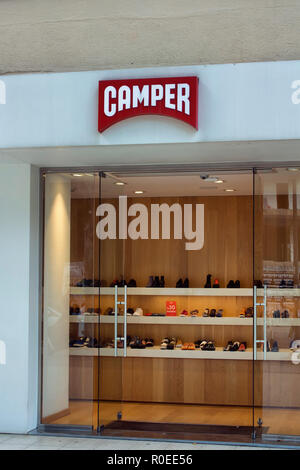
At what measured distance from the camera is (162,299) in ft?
31.0

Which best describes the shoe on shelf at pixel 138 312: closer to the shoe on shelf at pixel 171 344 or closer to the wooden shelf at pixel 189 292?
the wooden shelf at pixel 189 292

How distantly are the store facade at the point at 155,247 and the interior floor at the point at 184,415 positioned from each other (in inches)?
0.8

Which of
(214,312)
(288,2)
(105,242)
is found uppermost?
(288,2)

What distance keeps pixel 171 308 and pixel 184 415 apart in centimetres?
157

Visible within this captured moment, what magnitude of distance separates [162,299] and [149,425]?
2113mm

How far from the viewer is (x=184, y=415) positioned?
332 inches

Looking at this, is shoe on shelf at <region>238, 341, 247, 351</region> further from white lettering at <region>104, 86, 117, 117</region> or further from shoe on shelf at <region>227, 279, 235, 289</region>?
white lettering at <region>104, 86, 117, 117</region>

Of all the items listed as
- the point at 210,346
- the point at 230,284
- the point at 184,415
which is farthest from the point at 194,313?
Result: the point at 184,415

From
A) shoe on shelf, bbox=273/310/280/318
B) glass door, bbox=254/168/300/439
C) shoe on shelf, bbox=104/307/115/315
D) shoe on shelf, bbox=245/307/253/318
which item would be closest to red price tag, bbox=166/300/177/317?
shoe on shelf, bbox=245/307/253/318

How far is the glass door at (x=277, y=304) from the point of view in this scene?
22.4 ft

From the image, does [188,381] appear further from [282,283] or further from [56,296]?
[282,283]

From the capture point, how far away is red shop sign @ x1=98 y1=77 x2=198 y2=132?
612 centimetres

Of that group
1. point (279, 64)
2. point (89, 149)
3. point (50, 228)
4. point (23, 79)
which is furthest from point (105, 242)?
point (279, 64)

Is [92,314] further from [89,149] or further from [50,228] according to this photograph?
[89,149]
